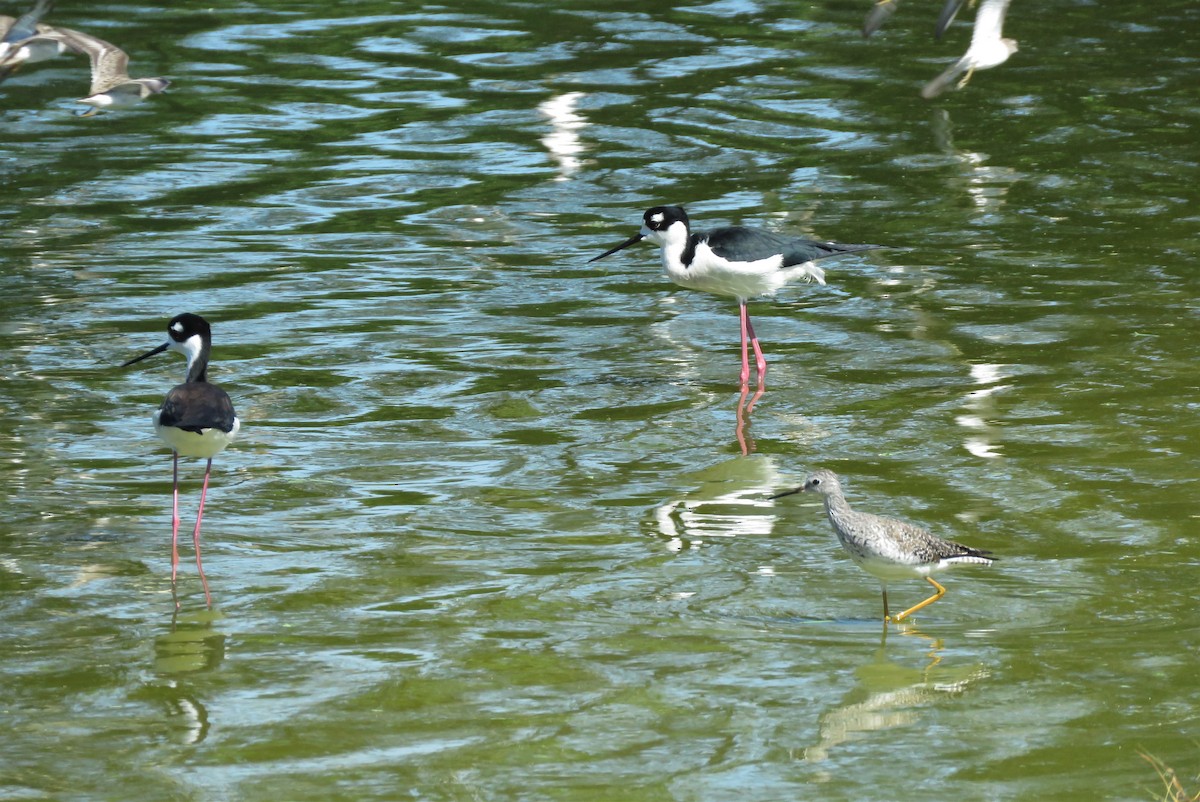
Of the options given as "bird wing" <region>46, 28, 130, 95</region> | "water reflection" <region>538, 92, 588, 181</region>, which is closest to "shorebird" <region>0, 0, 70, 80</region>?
"bird wing" <region>46, 28, 130, 95</region>

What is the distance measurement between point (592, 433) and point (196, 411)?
300 cm

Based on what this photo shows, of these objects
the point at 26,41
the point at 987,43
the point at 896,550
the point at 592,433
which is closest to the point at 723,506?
the point at 592,433

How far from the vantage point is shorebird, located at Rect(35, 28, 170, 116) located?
1528 cm

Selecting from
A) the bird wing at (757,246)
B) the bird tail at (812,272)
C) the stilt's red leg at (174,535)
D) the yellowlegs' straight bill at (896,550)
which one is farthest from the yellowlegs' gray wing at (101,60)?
the yellowlegs' straight bill at (896,550)

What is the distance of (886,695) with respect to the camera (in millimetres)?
7352

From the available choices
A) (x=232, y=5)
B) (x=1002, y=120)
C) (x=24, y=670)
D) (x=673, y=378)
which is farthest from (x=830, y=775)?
(x=232, y=5)

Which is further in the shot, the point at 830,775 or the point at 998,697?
the point at 998,697

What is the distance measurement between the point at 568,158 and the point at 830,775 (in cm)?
1243

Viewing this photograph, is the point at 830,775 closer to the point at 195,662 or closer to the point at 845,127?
the point at 195,662

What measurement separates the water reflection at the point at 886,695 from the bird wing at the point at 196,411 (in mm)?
3234

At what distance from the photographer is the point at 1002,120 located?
1952 centimetres

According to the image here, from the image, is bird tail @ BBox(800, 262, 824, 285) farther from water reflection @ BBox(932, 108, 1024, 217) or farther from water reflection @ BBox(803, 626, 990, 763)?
water reflection @ BBox(803, 626, 990, 763)

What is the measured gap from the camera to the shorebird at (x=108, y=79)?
1528cm

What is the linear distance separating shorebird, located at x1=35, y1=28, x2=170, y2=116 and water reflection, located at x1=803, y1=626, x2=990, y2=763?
9603 millimetres
